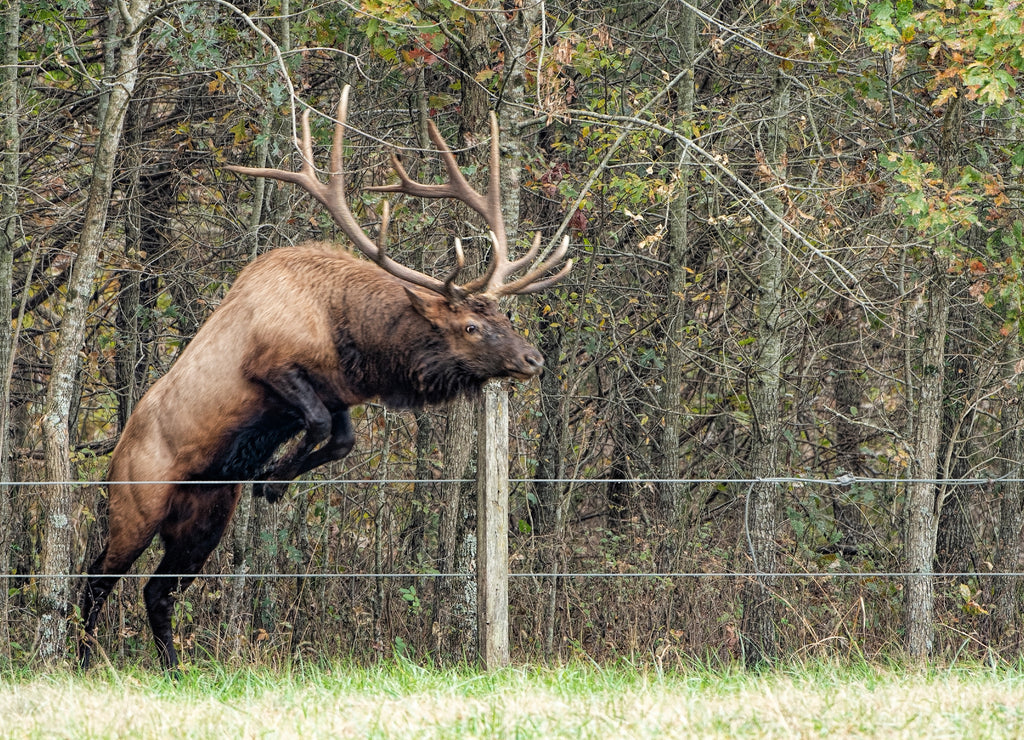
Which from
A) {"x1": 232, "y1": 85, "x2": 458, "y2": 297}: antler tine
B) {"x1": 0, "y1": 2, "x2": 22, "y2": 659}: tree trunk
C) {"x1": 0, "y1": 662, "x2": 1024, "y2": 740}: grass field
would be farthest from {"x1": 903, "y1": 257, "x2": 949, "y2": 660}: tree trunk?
{"x1": 0, "y1": 2, "x2": 22, "y2": 659}: tree trunk

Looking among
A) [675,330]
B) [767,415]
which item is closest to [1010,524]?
[767,415]

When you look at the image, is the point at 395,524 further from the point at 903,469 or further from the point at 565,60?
the point at 565,60

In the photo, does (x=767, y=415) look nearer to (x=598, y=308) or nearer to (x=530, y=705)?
(x=598, y=308)

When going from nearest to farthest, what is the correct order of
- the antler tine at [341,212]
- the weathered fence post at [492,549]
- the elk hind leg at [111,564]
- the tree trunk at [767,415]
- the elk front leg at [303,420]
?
the weathered fence post at [492,549] → the elk front leg at [303,420] → the antler tine at [341,212] → the elk hind leg at [111,564] → the tree trunk at [767,415]

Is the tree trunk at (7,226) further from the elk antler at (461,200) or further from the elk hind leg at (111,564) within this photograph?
the elk antler at (461,200)

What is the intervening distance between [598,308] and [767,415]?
1.60 metres

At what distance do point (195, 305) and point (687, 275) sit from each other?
13.0ft

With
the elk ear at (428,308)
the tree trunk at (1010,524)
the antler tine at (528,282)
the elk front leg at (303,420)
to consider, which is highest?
the antler tine at (528,282)

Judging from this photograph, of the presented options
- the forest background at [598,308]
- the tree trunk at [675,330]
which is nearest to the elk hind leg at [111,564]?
the forest background at [598,308]

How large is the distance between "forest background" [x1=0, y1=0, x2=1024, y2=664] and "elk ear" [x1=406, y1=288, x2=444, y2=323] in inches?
31.3

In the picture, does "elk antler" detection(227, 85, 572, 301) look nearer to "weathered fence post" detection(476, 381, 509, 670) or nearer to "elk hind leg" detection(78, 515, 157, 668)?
"weathered fence post" detection(476, 381, 509, 670)

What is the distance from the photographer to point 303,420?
21.9 ft

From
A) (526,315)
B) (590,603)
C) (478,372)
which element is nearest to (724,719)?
(478,372)

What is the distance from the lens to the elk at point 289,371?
22.0 feet
